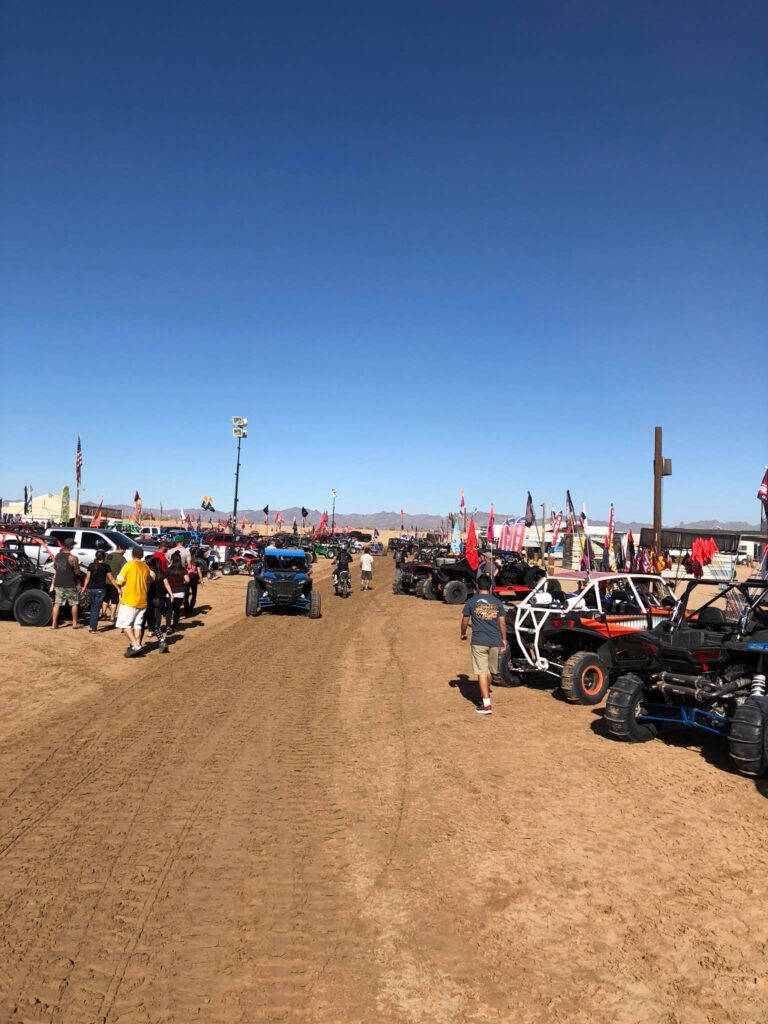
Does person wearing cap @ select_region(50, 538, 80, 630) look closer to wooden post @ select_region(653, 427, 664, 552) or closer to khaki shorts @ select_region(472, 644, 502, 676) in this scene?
khaki shorts @ select_region(472, 644, 502, 676)

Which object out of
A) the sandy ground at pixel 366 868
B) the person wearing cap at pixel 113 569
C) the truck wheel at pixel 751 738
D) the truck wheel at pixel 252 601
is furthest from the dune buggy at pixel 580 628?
the person wearing cap at pixel 113 569

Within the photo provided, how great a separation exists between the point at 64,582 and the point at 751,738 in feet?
39.2

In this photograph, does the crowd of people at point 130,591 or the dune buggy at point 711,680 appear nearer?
the dune buggy at point 711,680

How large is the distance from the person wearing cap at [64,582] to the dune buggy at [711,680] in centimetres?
1032

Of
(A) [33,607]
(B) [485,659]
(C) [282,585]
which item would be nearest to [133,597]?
(A) [33,607]

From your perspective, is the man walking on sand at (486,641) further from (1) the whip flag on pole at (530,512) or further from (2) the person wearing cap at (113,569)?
(1) the whip flag on pole at (530,512)

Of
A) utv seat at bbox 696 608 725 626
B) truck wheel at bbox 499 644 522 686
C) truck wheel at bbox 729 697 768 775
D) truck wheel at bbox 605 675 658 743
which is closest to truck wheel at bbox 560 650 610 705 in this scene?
truck wheel at bbox 499 644 522 686

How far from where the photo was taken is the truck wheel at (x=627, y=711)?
703 centimetres

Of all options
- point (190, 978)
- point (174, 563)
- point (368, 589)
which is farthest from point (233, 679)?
point (368, 589)

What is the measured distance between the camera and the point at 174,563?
1453 cm

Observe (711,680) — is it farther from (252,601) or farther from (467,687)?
(252,601)

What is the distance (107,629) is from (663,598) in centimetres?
1047

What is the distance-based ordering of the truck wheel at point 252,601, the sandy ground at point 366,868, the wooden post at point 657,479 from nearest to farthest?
1. the sandy ground at point 366,868
2. the truck wheel at point 252,601
3. the wooden post at point 657,479

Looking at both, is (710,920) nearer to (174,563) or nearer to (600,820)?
(600,820)
